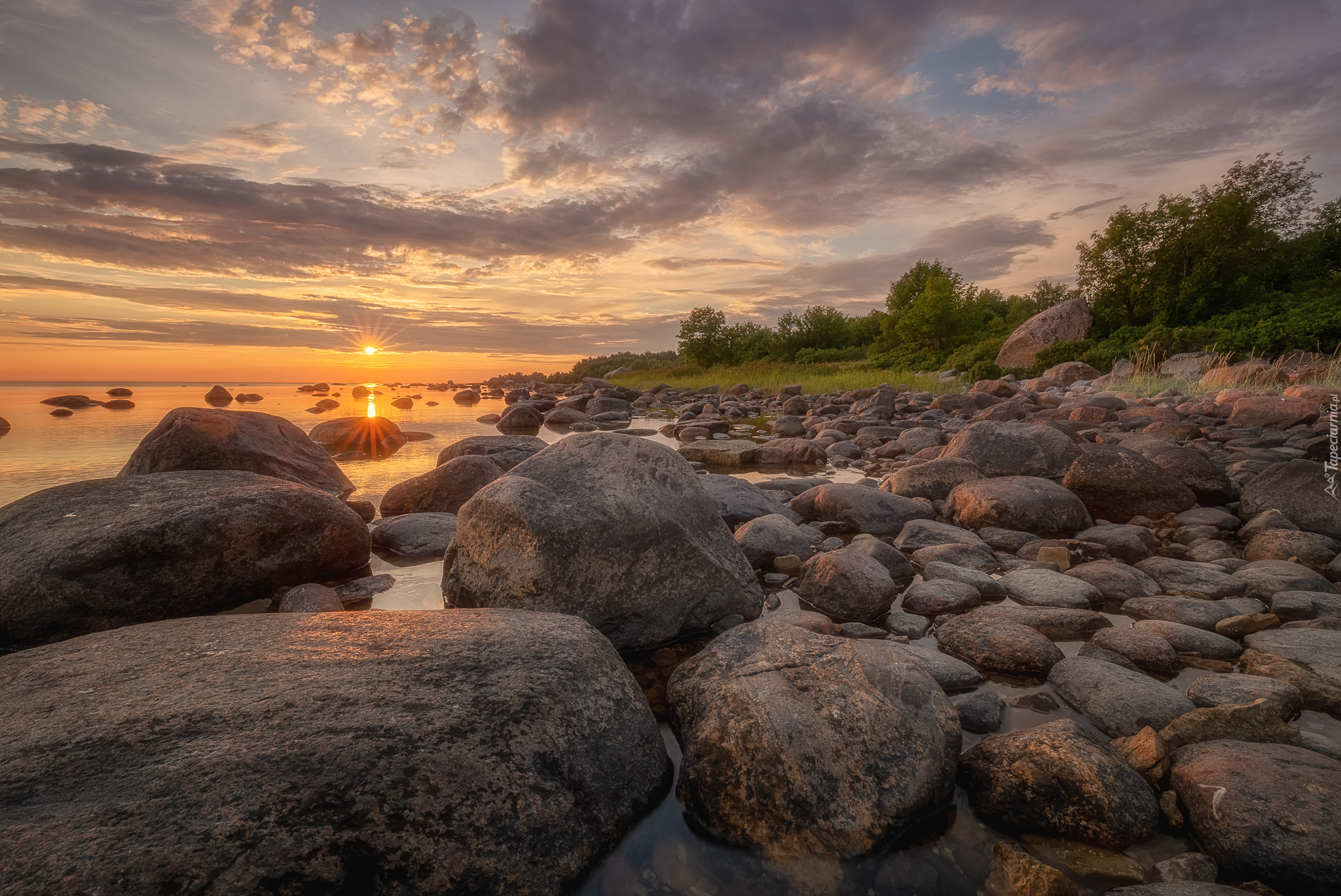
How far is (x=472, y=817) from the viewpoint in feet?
6.66

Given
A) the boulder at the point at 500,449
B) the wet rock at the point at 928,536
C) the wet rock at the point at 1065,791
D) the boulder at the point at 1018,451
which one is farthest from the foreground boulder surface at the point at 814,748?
the boulder at the point at 500,449

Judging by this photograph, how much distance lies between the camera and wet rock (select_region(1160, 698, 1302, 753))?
2.75 meters

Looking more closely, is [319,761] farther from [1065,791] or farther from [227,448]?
[227,448]

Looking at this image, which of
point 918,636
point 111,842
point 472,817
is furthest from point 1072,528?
point 111,842

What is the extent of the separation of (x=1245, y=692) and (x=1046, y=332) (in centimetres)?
3613

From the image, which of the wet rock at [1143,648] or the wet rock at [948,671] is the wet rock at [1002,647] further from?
the wet rock at [1143,648]

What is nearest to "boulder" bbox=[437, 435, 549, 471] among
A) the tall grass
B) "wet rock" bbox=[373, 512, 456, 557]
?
"wet rock" bbox=[373, 512, 456, 557]

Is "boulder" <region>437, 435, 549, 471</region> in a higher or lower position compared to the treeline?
lower

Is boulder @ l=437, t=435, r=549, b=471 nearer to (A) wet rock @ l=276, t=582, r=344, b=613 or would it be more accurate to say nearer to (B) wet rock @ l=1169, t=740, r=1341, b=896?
(A) wet rock @ l=276, t=582, r=344, b=613

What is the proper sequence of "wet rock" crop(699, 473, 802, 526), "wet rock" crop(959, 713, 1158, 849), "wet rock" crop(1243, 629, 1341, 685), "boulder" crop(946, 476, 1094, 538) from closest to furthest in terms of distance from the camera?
1. "wet rock" crop(959, 713, 1158, 849)
2. "wet rock" crop(1243, 629, 1341, 685)
3. "boulder" crop(946, 476, 1094, 538)
4. "wet rock" crop(699, 473, 802, 526)

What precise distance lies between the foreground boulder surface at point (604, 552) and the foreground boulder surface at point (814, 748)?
3.40ft

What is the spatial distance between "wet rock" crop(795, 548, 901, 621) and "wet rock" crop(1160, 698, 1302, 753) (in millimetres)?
1956

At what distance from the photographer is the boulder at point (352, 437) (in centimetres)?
1342

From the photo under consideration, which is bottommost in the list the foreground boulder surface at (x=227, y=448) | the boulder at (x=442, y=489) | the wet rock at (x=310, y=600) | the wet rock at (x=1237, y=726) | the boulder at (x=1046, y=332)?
the wet rock at (x=1237, y=726)
